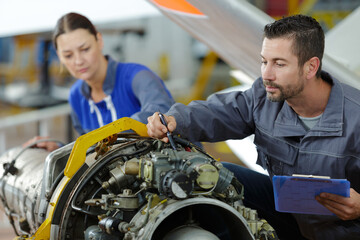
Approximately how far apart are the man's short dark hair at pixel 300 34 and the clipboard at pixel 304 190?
452 millimetres

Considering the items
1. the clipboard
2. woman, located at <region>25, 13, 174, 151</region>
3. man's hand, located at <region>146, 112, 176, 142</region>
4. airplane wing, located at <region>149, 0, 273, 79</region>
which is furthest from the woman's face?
the clipboard

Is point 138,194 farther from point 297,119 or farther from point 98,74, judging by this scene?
point 98,74

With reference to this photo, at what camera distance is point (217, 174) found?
1554 millimetres

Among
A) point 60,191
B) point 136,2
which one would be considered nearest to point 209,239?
point 60,191

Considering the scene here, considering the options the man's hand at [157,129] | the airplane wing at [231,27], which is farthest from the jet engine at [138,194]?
the airplane wing at [231,27]

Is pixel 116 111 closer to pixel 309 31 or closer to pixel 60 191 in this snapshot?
pixel 60 191

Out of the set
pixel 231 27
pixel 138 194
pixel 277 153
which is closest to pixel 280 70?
pixel 277 153

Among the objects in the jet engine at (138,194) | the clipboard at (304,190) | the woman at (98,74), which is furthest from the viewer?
the woman at (98,74)

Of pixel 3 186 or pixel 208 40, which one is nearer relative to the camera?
pixel 3 186

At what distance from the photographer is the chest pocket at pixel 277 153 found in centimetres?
199

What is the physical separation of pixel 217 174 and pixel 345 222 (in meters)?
0.70

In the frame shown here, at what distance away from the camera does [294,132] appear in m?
1.95

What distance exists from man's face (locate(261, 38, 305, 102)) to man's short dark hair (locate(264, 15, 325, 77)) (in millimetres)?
20

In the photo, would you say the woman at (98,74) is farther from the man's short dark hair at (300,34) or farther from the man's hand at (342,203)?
the man's hand at (342,203)
